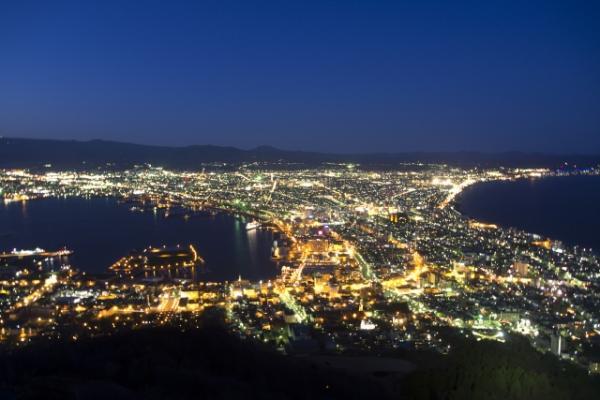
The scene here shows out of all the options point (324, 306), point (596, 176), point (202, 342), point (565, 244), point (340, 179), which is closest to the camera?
point (202, 342)

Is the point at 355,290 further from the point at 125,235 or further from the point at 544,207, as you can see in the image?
the point at 544,207

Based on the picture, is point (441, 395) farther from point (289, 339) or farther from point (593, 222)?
point (593, 222)

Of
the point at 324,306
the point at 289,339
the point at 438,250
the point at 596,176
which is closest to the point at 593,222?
the point at 438,250

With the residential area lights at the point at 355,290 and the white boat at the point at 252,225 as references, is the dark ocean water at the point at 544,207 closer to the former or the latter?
the residential area lights at the point at 355,290

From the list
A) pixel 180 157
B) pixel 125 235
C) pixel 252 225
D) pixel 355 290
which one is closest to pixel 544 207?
pixel 252 225

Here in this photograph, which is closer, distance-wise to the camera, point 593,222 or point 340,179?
point 593,222

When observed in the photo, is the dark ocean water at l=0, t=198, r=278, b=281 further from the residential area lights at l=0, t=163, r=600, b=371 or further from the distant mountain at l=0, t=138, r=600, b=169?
the distant mountain at l=0, t=138, r=600, b=169
